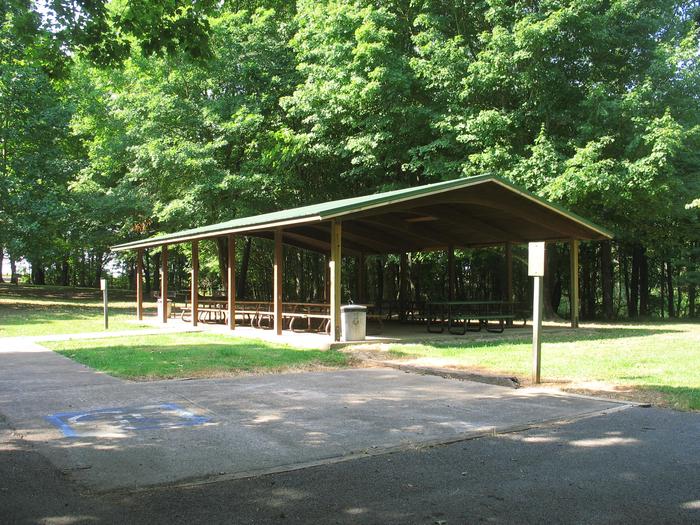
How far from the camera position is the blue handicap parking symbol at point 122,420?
18.1 feet

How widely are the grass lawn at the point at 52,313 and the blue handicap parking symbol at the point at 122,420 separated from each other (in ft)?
35.4

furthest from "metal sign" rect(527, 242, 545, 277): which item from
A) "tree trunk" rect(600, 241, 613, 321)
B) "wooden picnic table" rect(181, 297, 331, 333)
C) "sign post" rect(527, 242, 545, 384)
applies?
"tree trunk" rect(600, 241, 613, 321)

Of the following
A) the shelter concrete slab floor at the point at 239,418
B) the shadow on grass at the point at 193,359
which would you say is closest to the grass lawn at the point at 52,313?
the shadow on grass at the point at 193,359

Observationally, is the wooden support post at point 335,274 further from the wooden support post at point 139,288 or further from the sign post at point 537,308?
the wooden support post at point 139,288

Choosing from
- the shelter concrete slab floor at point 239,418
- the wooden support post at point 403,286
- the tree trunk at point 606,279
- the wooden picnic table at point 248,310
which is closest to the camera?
the shelter concrete slab floor at point 239,418

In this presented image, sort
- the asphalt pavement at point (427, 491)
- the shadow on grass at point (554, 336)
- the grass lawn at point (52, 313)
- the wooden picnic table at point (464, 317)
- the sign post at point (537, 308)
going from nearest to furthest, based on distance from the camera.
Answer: the asphalt pavement at point (427, 491), the sign post at point (537, 308), the shadow on grass at point (554, 336), the wooden picnic table at point (464, 317), the grass lawn at point (52, 313)

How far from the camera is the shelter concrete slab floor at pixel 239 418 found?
15.1 feet

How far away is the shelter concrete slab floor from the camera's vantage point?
15.1 feet

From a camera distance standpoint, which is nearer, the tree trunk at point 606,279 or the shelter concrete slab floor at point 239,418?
the shelter concrete slab floor at point 239,418

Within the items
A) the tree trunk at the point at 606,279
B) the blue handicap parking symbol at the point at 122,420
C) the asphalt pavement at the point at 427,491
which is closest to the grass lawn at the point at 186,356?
the blue handicap parking symbol at the point at 122,420

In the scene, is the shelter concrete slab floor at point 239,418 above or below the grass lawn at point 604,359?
above

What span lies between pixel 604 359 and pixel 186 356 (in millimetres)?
7015

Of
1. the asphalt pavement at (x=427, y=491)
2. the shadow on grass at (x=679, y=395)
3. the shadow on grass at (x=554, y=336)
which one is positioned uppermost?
the asphalt pavement at (x=427, y=491)

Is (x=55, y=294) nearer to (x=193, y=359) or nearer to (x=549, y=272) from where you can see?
(x=549, y=272)
